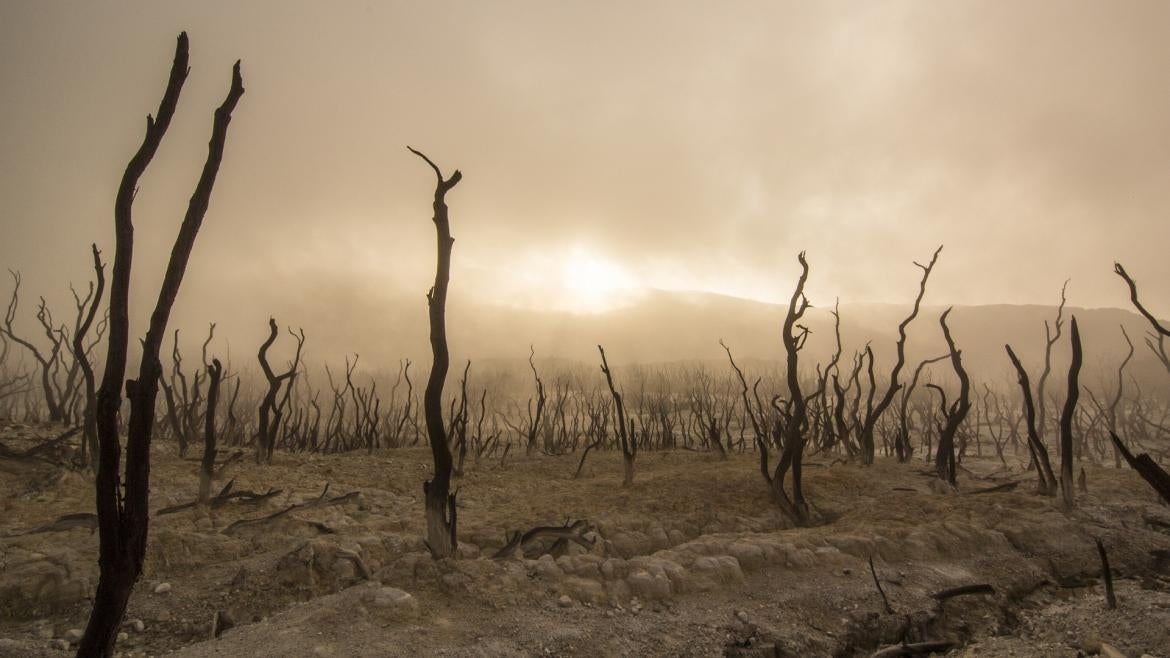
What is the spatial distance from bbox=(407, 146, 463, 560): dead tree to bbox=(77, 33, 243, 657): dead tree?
2.04 meters

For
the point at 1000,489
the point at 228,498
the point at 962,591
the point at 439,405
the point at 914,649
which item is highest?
the point at 439,405

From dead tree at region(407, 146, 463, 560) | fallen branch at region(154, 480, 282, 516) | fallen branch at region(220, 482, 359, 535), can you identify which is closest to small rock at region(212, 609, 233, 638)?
dead tree at region(407, 146, 463, 560)

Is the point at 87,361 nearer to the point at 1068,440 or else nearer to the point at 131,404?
the point at 131,404

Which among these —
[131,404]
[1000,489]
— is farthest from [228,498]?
[1000,489]

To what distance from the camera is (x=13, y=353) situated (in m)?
82.8

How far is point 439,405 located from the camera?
5.10 meters

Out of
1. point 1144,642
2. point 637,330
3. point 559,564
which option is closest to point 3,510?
point 559,564

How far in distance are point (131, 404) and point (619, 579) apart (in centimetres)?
365

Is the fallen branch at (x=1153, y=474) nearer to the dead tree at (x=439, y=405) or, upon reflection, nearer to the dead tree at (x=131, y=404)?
the dead tree at (x=439, y=405)

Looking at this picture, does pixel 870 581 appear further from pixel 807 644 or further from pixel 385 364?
pixel 385 364

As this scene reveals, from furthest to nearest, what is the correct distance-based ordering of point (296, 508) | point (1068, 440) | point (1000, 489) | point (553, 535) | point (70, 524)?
point (1000, 489) < point (1068, 440) < point (296, 508) < point (553, 535) < point (70, 524)

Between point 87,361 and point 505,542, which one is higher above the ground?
point 87,361

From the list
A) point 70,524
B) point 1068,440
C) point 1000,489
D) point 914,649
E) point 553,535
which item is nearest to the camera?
point 914,649

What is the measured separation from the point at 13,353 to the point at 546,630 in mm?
116228
